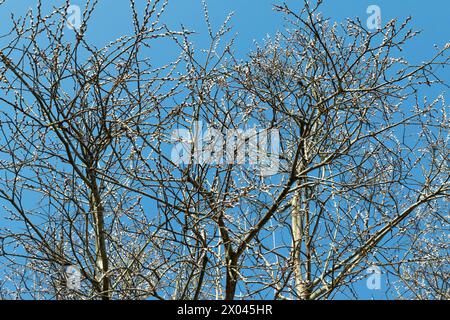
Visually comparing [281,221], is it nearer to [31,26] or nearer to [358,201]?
[358,201]

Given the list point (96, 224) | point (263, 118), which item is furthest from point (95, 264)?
point (263, 118)

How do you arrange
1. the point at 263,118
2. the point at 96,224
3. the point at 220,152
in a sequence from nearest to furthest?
the point at 220,152, the point at 96,224, the point at 263,118

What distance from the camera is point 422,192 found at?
4832 millimetres

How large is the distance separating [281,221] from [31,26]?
2340 millimetres

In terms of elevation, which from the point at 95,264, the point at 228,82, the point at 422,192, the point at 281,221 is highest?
the point at 228,82

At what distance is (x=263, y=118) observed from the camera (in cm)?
540
